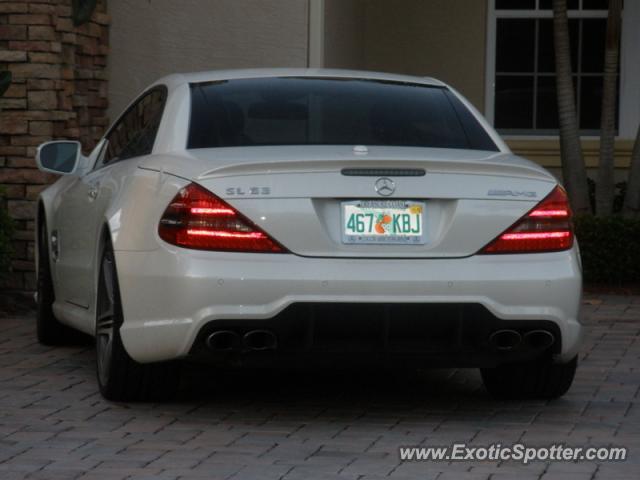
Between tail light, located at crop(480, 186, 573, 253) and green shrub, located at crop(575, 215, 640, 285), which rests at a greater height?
tail light, located at crop(480, 186, 573, 253)

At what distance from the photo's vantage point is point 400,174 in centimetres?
641

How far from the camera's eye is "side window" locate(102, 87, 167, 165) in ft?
24.3

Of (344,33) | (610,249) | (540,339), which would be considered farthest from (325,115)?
(344,33)

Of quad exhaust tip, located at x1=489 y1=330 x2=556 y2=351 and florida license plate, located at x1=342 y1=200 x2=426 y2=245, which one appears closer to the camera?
florida license plate, located at x1=342 y1=200 x2=426 y2=245

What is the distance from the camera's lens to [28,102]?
38.7ft

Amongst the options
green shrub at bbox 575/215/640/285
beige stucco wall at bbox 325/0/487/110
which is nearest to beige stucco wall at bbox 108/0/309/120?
green shrub at bbox 575/215/640/285

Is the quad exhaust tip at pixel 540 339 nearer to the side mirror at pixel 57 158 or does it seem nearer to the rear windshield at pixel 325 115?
the rear windshield at pixel 325 115

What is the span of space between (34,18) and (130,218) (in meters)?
5.43

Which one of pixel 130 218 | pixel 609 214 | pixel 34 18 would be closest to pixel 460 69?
pixel 609 214

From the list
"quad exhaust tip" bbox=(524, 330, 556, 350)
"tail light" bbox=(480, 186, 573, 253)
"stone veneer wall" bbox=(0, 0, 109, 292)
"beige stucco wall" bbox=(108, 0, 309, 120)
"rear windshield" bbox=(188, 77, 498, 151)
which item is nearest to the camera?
"tail light" bbox=(480, 186, 573, 253)

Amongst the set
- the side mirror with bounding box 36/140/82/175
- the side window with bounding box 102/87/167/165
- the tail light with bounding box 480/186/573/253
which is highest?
the side window with bounding box 102/87/167/165

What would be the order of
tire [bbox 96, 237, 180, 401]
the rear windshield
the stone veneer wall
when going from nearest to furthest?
tire [bbox 96, 237, 180, 401] → the rear windshield → the stone veneer wall

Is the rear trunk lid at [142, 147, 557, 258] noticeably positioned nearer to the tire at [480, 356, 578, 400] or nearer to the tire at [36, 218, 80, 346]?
the tire at [480, 356, 578, 400]

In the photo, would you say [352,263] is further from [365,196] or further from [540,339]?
[540,339]
